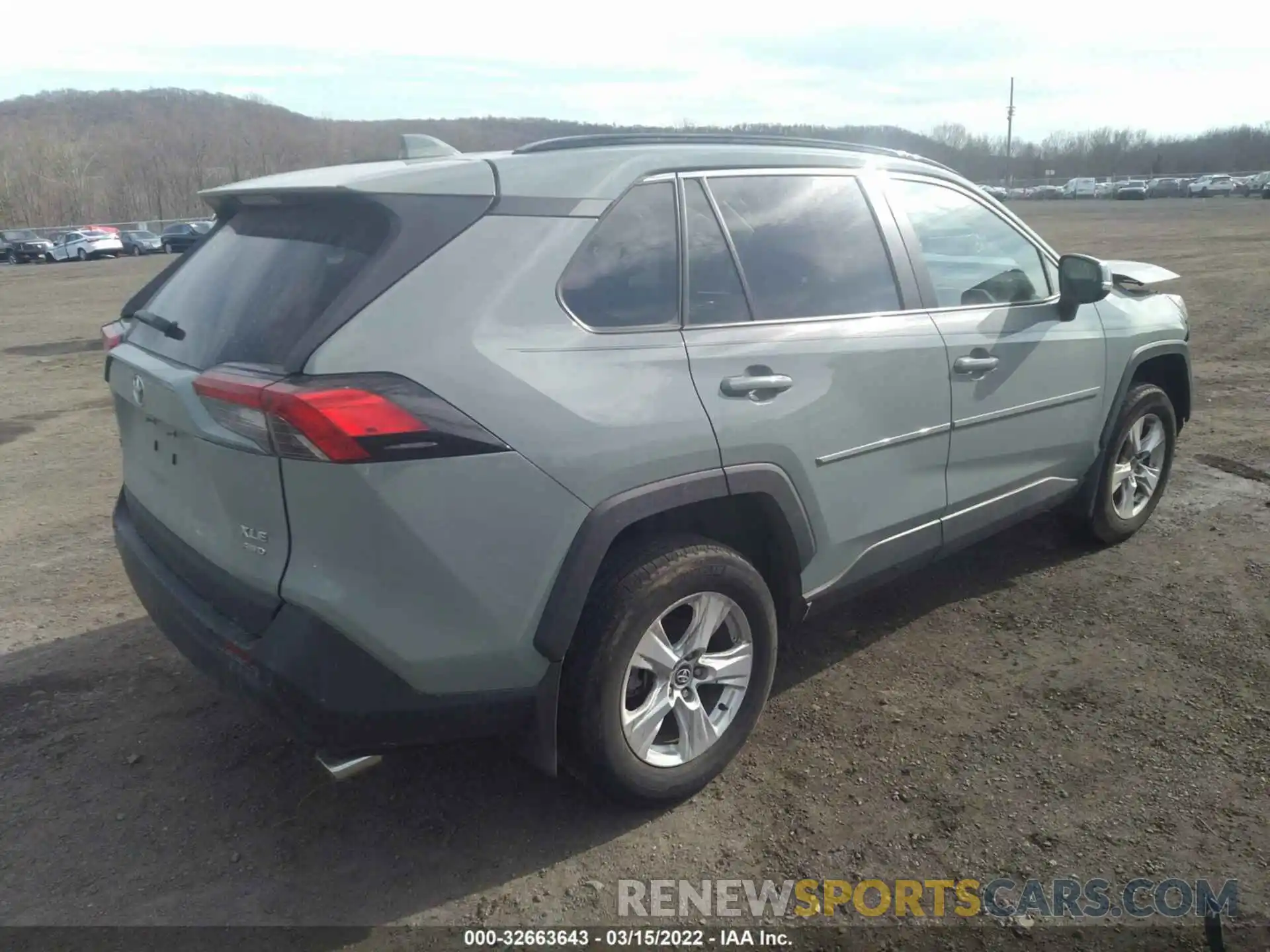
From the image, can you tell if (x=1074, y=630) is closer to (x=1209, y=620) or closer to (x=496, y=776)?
(x=1209, y=620)

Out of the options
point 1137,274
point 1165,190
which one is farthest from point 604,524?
point 1165,190

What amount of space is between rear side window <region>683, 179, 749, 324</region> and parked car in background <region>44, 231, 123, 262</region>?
1894 inches

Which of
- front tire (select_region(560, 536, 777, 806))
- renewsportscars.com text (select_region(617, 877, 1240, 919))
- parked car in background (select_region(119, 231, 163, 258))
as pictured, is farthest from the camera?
parked car in background (select_region(119, 231, 163, 258))

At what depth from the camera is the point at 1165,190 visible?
70.3 meters

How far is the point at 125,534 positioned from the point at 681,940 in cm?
216

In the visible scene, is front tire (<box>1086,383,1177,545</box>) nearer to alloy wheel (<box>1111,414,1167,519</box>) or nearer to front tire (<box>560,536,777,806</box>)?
alloy wheel (<box>1111,414,1167,519</box>)

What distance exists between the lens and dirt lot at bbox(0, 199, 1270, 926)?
2.72m

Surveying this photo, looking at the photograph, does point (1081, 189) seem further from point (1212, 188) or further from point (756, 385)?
point (756, 385)

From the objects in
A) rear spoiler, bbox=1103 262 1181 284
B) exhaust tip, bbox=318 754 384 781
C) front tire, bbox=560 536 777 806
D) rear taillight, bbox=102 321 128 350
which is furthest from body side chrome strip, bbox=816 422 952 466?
rear taillight, bbox=102 321 128 350

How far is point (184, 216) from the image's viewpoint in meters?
85.4

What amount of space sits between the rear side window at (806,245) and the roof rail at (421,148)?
91 centimetres

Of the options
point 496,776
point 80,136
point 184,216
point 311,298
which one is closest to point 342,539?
point 311,298

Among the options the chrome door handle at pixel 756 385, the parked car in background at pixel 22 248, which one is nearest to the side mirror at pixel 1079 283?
the chrome door handle at pixel 756 385

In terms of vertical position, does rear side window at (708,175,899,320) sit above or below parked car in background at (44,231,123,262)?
above
